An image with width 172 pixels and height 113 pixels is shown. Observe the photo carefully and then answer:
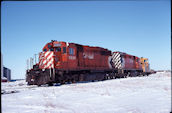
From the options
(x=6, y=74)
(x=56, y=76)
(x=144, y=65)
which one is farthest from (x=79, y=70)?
(x=6, y=74)

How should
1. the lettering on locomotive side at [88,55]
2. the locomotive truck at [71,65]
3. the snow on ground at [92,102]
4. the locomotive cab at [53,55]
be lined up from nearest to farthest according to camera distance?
the snow on ground at [92,102]
the locomotive truck at [71,65]
the locomotive cab at [53,55]
the lettering on locomotive side at [88,55]

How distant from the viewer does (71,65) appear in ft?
49.5

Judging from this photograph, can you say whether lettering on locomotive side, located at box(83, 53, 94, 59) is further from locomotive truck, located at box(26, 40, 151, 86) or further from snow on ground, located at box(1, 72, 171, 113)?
snow on ground, located at box(1, 72, 171, 113)

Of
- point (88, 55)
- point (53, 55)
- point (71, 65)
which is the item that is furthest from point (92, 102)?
point (88, 55)

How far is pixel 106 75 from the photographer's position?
19.9 m

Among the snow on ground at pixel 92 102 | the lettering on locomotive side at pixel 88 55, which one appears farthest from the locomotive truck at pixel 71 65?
the snow on ground at pixel 92 102

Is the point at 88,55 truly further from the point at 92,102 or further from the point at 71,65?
the point at 92,102

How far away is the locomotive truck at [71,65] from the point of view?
13.4 m

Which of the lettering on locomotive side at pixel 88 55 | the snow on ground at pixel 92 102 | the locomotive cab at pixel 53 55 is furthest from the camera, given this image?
the lettering on locomotive side at pixel 88 55

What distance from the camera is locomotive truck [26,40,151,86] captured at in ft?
43.9

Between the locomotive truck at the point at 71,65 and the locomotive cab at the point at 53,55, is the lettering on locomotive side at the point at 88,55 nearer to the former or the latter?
the locomotive truck at the point at 71,65

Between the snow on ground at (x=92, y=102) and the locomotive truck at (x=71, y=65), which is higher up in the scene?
the locomotive truck at (x=71, y=65)

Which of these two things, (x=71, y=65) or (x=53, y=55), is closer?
(x=53, y=55)

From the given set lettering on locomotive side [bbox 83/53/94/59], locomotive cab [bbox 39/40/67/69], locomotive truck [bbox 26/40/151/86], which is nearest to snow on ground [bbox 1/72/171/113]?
locomotive truck [bbox 26/40/151/86]
